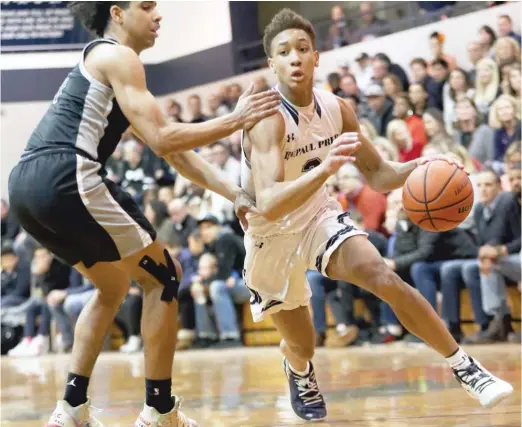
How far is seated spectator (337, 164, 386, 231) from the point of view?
357 inches

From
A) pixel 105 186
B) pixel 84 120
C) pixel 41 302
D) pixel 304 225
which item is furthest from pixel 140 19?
pixel 41 302

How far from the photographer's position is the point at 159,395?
3877 mm

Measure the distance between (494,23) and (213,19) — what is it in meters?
4.92

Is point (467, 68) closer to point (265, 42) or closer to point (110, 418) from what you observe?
point (265, 42)

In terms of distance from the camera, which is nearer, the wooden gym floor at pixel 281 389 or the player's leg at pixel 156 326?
the player's leg at pixel 156 326

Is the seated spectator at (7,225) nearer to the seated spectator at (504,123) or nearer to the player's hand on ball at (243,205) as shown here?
the seated spectator at (504,123)

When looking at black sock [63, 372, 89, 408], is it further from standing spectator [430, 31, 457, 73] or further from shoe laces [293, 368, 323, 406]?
standing spectator [430, 31, 457, 73]

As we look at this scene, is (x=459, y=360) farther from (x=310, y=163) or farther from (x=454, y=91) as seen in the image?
(x=454, y=91)

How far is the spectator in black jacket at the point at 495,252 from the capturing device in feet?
26.3

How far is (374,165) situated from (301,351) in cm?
107

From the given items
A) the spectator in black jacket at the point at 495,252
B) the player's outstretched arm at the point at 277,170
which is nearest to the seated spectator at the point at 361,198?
the spectator in black jacket at the point at 495,252

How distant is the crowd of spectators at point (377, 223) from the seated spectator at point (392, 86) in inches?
0.8

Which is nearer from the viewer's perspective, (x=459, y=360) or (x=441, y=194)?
(x=459, y=360)

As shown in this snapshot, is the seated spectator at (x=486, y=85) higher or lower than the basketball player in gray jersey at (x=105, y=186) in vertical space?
lower
